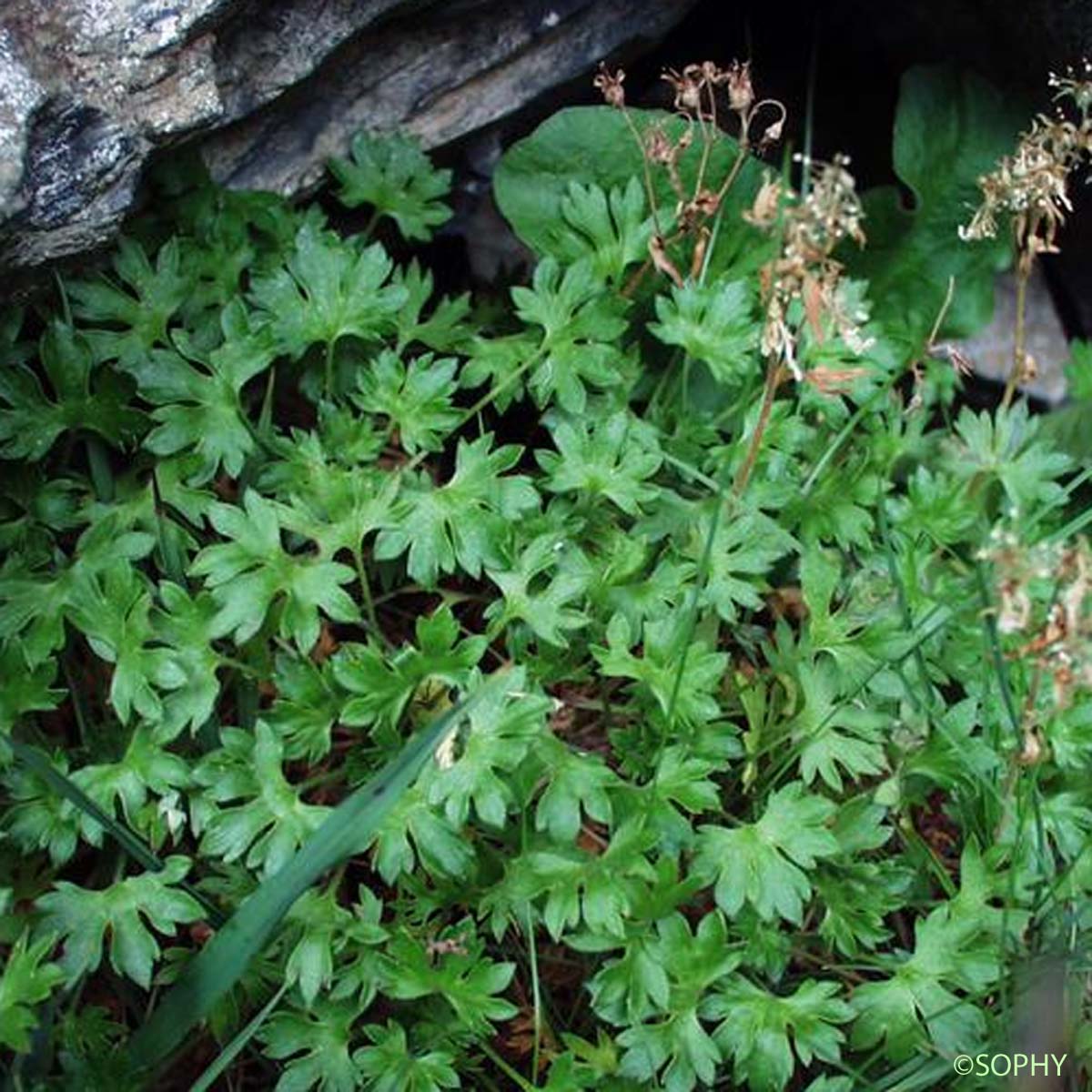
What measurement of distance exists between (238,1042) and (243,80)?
1.52m

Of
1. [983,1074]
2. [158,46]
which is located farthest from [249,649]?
[983,1074]

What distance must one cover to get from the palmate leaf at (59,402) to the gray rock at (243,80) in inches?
6.7

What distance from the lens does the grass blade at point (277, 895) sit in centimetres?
204

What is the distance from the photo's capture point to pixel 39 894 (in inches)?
97.2

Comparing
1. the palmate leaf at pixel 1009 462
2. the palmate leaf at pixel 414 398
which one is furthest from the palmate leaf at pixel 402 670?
the palmate leaf at pixel 1009 462

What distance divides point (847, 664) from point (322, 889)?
89 centimetres

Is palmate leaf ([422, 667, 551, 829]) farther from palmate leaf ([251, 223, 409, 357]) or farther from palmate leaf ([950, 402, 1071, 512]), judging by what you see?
palmate leaf ([950, 402, 1071, 512])

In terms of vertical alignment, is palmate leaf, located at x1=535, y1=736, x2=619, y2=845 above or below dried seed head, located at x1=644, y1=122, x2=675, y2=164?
below

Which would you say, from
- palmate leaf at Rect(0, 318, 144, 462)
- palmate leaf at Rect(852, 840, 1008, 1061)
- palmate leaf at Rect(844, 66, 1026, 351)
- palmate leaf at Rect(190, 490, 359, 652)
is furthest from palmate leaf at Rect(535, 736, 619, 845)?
palmate leaf at Rect(844, 66, 1026, 351)

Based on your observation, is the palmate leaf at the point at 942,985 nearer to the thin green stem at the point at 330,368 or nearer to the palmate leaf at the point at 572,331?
the palmate leaf at the point at 572,331

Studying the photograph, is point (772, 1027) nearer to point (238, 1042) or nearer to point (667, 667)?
point (667, 667)

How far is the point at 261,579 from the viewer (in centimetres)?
251

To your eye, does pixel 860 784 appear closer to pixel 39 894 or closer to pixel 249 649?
pixel 249 649

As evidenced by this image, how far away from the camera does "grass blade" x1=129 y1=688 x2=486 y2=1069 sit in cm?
204
